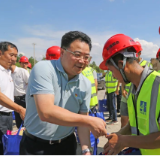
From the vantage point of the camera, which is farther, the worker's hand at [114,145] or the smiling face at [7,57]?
the smiling face at [7,57]

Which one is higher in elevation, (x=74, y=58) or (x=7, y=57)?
(x=7, y=57)

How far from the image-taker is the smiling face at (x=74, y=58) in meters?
1.61

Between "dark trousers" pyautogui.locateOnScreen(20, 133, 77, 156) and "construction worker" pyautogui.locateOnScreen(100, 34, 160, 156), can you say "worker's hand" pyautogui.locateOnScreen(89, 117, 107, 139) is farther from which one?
"dark trousers" pyautogui.locateOnScreen(20, 133, 77, 156)

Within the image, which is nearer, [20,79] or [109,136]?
[109,136]

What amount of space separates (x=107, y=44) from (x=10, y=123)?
2.25m

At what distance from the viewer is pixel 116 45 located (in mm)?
1660

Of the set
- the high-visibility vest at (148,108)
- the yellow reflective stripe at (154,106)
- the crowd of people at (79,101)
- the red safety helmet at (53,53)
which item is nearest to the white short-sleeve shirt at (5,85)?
the crowd of people at (79,101)

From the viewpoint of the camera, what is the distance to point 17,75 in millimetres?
4746

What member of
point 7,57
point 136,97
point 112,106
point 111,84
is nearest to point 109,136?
Answer: point 136,97

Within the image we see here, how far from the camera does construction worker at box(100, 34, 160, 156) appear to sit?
1.39 meters

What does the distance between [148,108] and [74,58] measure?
2.64 ft

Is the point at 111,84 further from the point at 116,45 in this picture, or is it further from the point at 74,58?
the point at 74,58

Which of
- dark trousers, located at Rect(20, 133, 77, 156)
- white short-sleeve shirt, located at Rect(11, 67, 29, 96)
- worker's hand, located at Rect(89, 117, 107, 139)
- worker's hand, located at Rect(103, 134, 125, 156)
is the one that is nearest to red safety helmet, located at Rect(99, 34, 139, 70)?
worker's hand, located at Rect(89, 117, 107, 139)

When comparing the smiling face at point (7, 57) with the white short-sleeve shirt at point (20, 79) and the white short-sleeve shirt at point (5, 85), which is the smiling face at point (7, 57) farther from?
the white short-sleeve shirt at point (20, 79)
